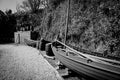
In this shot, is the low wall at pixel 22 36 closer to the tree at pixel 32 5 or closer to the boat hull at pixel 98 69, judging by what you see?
the tree at pixel 32 5

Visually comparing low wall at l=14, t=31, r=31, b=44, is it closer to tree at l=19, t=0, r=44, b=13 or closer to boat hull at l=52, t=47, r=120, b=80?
tree at l=19, t=0, r=44, b=13

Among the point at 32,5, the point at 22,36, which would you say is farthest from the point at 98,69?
the point at 32,5

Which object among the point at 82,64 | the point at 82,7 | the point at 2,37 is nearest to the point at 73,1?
the point at 82,7

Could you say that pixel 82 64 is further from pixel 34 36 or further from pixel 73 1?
pixel 34 36

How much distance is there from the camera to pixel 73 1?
8.15m

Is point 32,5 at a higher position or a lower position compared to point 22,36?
higher

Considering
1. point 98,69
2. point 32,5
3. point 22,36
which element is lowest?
point 98,69

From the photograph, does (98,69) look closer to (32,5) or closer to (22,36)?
(22,36)

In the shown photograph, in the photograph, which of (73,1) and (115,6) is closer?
(115,6)

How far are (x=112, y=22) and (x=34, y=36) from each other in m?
11.6

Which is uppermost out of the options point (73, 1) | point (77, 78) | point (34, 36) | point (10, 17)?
point (10, 17)

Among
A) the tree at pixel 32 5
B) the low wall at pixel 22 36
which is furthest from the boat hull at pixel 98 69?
the tree at pixel 32 5

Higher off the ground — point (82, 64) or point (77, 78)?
point (82, 64)

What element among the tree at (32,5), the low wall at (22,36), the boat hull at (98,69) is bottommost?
the boat hull at (98,69)
